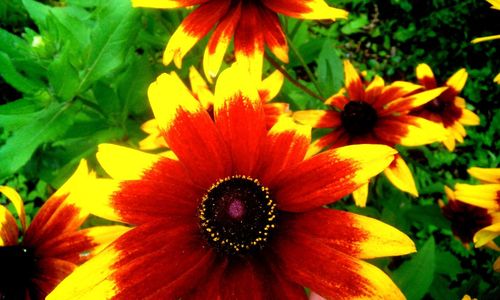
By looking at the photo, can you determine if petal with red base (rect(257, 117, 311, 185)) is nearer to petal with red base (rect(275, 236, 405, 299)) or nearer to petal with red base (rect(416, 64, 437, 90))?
petal with red base (rect(275, 236, 405, 299))

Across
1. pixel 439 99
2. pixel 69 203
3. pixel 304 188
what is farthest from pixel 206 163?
pixel 439 99

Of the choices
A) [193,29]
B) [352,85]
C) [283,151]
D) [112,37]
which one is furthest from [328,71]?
[283,151]

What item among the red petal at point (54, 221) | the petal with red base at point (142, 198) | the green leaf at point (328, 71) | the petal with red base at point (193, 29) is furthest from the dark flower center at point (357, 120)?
the red petal at point (54, 221)

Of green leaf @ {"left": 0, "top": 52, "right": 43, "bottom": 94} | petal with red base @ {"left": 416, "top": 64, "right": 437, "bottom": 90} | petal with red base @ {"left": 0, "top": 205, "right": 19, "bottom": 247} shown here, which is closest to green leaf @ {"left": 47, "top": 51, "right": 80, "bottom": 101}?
green leaf @ {"left": 0, "top": 52, "right": 43, "bottom": 94}

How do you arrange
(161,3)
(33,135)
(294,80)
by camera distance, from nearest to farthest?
1. (161,3)
2. (33,135)
3. (294,80)

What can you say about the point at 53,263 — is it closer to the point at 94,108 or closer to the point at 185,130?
the point at 185,130

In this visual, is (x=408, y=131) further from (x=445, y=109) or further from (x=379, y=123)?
(x=445, y=109)
